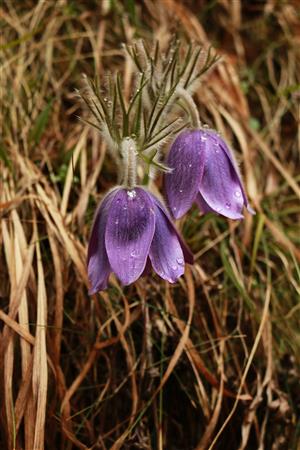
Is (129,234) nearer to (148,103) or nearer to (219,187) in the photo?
(219,187)

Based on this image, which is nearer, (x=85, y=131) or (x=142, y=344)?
(x=142, y=344)

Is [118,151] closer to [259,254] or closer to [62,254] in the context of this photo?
[62,254]

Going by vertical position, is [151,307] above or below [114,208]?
below

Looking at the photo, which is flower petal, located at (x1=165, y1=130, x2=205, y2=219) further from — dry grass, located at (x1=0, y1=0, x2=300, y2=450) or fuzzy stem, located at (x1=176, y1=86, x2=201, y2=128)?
dry grass, located at (x1=0, y1=0, x2=300, y2=450)

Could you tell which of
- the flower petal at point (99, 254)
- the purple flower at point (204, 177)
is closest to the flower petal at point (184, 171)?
the purple flower at point (204, 177)

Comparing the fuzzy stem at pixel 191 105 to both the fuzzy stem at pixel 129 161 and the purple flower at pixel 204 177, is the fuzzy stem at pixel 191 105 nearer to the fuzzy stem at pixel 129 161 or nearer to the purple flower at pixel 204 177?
the purple flower at pixel 204 177

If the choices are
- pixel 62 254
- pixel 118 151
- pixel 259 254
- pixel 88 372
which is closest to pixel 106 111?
pixel 118 151
